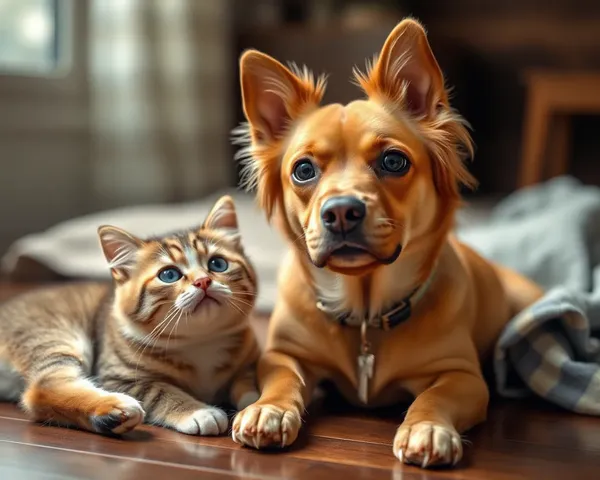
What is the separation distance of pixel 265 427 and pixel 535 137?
2916 millimetres

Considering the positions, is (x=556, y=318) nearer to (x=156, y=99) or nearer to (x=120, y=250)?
(x=120, y=250)

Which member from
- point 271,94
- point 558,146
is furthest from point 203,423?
point 558,146

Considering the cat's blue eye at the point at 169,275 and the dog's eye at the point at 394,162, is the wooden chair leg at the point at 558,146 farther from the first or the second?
the cat's blue eye at the point at 169,275

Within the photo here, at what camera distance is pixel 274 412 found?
1.14m

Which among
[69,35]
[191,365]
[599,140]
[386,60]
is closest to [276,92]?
[386,60]

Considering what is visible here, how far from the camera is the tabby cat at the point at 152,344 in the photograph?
1201 millimetres

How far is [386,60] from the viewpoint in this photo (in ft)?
4.14

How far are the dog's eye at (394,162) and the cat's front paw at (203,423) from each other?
1.45 feet

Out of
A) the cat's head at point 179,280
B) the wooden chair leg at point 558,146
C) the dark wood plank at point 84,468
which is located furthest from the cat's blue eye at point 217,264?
the wooden chair leg at point 558,146

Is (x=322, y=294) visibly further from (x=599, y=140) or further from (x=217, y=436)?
(x=599, y=140)

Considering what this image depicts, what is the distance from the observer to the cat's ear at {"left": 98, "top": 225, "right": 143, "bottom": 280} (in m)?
1.27

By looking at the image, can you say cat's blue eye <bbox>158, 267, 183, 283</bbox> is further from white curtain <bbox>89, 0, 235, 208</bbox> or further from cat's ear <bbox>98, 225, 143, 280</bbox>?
white curtain <bbox>89, 0, 235, 208</bbox>

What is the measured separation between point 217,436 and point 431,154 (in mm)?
543

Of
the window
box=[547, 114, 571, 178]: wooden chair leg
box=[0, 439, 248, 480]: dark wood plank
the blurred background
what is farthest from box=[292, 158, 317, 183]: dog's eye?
box=[547, 114, 571, 178]: wooden chair leg
